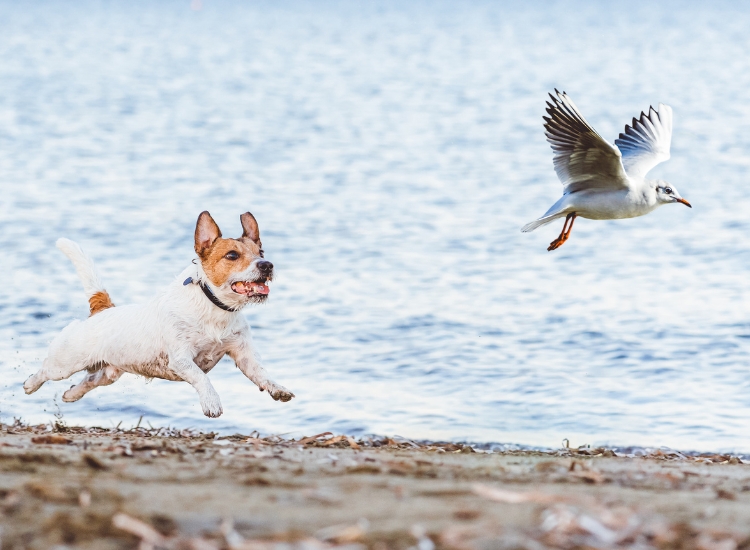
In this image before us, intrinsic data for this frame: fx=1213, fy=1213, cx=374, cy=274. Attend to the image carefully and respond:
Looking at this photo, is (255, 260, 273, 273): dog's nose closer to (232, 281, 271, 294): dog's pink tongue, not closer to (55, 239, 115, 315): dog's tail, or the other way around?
(232, 281, 271, 294): dog's pink tongue

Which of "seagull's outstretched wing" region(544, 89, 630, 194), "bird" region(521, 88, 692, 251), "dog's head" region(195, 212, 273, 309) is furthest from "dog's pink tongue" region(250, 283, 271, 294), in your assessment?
"seagull's outstretched wing" region(544, 89, 630, 194)

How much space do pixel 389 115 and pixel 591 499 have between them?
72.8 ft

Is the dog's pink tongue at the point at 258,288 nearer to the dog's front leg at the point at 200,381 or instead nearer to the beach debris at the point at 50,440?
the dog's front leg at the point at 200,381

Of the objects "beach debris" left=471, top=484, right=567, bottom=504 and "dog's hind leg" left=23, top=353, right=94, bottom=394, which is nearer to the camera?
"beach debris" left=471, top=484, right=567, bottom=504

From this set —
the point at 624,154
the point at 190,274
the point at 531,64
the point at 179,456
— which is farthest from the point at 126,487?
the point at 531,64

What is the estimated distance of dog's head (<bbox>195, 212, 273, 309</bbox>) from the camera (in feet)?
21.7

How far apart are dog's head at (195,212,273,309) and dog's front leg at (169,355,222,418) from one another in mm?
401

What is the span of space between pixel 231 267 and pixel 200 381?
0.65 m

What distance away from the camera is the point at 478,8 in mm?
65750

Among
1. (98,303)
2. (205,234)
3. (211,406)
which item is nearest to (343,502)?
(211,406)

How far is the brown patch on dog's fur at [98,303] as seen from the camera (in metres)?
7.30

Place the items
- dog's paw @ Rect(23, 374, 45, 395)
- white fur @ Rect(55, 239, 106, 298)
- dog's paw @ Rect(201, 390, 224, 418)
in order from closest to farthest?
dog's paw @ Rect(201, 390, 224, 418)
white fur @ Rect(55, 239, 106, 298)
dog's paw @ Rect(23, 374, 45, 395)

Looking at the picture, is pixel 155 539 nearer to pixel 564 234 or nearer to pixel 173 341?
pixel 173 341

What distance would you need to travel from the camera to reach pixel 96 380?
23.8 feet
